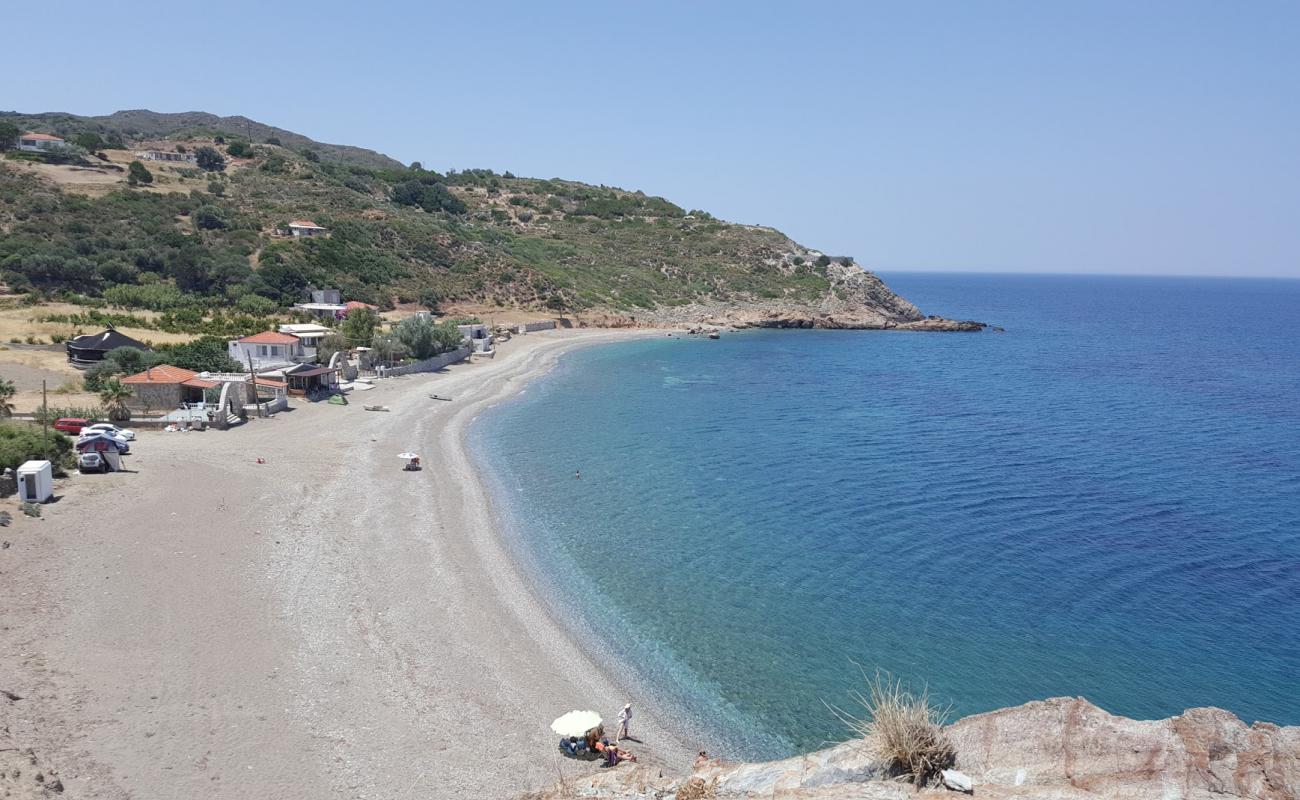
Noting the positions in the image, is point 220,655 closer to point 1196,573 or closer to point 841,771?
point 841,771

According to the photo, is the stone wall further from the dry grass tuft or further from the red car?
the dry grass tuft

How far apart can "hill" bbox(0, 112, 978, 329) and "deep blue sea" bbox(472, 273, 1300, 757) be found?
31.8 metres

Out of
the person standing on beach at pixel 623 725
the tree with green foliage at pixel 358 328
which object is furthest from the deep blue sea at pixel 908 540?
the tree with green foliage at pixel 358 328

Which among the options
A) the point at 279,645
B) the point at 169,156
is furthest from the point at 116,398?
the point at 169,156

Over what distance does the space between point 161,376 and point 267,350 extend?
30.0 feet

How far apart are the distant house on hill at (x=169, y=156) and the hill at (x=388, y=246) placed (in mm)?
3497

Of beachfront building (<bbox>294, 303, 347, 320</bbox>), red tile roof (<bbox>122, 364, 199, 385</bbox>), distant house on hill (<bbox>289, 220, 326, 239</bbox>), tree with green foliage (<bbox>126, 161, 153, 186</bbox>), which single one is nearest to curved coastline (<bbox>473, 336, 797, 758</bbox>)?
red tile roof (<bbox>122, 364, 199, 385</bbox>)

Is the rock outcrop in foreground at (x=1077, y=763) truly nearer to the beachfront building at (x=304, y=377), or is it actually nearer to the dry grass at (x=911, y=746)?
the dry grass at (x=911, y=746)

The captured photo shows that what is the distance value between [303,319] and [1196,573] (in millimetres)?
57445

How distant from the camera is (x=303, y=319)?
62.7m

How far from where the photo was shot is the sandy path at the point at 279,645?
14945mm

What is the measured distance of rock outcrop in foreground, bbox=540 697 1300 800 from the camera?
7.85 meters

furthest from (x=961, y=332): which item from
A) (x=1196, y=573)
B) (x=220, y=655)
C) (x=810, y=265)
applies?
(x=220, y=655)

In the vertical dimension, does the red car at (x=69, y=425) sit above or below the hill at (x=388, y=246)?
below
